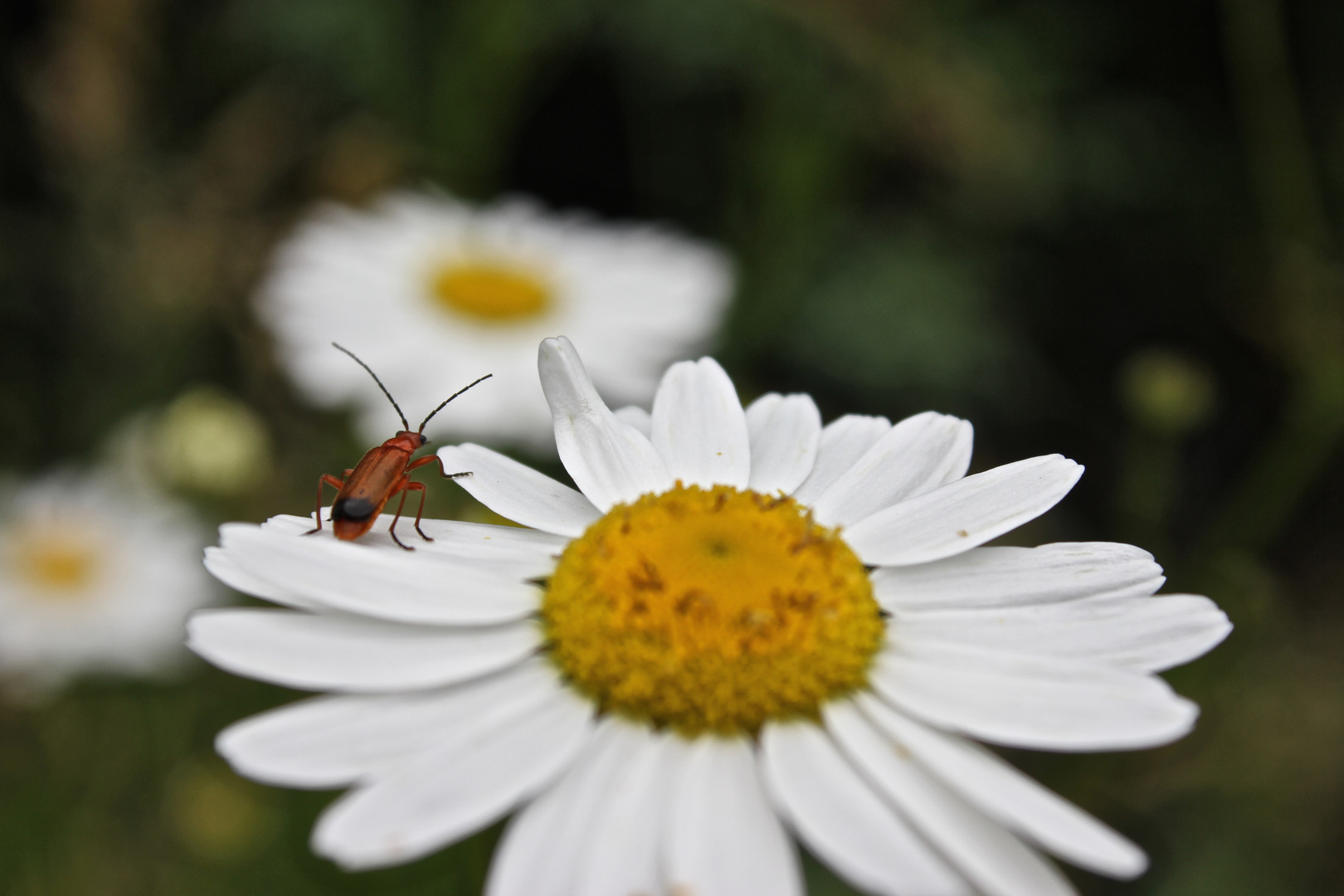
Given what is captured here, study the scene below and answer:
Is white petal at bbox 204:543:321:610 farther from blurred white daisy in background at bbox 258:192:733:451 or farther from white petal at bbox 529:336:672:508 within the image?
blurred white daisy in background at bbox 258:192:733:451

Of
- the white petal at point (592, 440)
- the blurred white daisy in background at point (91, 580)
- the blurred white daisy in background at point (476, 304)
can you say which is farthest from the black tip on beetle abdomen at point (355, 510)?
the blurred white daisy in background at point (91, 580)

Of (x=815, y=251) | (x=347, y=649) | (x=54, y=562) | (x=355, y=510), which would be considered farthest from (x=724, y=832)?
(x=54, y=562)

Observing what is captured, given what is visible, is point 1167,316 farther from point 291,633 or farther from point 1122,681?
point 291,633

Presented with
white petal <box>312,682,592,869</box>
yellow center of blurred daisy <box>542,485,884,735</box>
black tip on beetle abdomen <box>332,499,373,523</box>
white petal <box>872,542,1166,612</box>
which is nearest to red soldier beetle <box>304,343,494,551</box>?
black tip on beetle abdomen <box>332,499,373,523</box>

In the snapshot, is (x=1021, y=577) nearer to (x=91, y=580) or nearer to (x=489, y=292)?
(x=489, y=292)

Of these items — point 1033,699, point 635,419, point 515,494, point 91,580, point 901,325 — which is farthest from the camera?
point 901,325

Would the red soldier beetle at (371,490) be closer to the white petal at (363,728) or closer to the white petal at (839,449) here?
the white petal at (363,728)

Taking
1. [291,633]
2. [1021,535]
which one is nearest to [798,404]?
[291,633]
